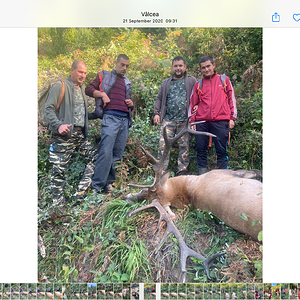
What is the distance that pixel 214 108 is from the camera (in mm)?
3105

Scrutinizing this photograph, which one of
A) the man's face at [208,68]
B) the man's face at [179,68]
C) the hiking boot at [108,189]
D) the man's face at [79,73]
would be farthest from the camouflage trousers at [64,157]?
the man's face at [208,68]

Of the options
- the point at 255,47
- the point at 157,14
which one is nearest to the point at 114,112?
the point at 157,14

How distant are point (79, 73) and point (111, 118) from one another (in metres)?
0.69

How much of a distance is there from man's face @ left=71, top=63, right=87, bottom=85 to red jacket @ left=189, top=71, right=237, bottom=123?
Result: 1524mm

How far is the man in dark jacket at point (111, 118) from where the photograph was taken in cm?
326

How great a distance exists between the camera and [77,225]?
2.78 meters

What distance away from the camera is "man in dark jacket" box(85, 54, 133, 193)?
3.26 m

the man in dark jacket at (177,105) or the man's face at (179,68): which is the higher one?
the man's face at (179,68)

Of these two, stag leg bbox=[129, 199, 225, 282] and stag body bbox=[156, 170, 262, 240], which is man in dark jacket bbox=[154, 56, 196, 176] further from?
stag leg bbox=[129, 199, 225, 282]

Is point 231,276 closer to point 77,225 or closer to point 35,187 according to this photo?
point 77,225
